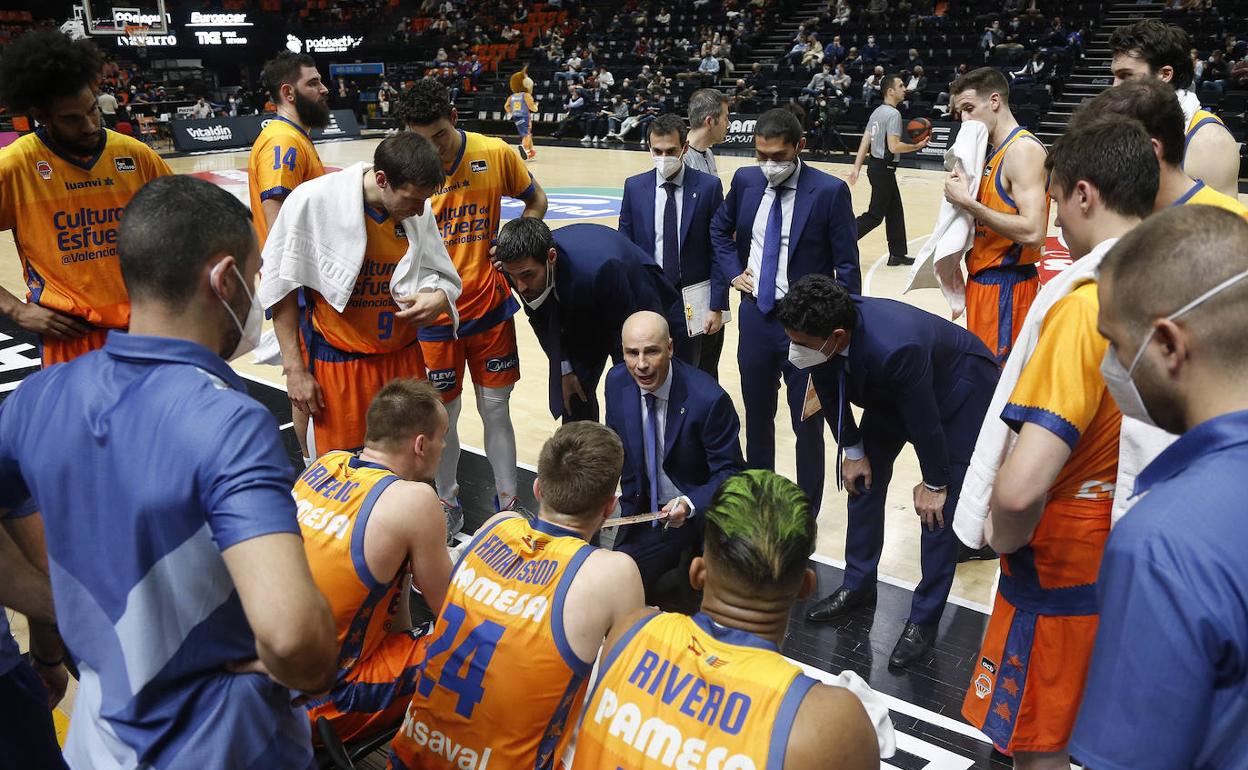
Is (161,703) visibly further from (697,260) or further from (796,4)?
(796,4)

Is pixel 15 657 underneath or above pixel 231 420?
underneath

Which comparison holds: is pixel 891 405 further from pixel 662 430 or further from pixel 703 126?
pixel 703 126

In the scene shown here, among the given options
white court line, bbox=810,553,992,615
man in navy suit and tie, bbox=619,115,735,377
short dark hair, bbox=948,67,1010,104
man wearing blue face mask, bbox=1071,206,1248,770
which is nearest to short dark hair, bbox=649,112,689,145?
man in navy suit and tie, bbox=619,115,735,377

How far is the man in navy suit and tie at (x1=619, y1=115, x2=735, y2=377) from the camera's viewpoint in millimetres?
4605

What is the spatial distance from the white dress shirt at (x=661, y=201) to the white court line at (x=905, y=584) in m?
1.65

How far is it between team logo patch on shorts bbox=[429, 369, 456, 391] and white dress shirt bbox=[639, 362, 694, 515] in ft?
3.30

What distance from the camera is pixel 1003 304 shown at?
4148mm

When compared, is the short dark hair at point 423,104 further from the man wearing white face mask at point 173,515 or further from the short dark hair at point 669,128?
the man wearing white face mask at point 173,515

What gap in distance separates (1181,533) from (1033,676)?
1.32 meters

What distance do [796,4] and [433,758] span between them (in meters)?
25.6

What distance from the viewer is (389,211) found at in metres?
3.29

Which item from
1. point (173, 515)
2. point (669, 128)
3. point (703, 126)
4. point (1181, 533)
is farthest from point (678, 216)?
point (1181, 533)

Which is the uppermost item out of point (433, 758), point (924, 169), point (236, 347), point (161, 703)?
point (236, 347)

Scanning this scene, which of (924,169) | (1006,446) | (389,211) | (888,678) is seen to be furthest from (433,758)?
(924,169)
